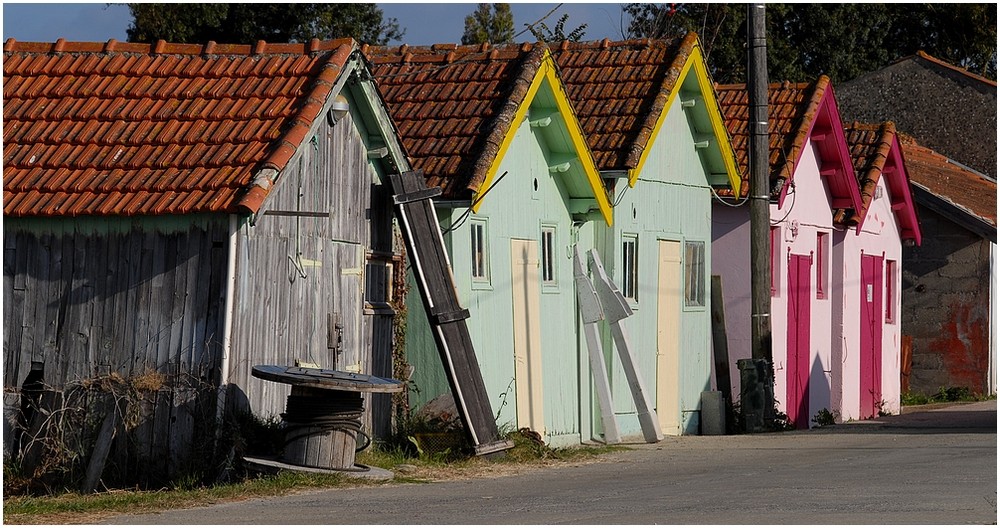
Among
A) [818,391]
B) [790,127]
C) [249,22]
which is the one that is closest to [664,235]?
[790,127]

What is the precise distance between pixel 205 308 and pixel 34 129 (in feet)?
8.76

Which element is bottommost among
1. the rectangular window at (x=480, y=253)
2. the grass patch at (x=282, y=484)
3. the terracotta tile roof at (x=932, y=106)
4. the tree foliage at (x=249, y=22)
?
the grass patch at (x=282, y=484)

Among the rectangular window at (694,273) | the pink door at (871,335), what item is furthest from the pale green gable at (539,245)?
the pink door at (871,335)

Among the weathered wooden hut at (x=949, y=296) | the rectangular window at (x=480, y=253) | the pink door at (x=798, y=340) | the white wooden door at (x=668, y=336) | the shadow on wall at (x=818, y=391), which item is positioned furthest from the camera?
the weathered wooden hut at (x=949, y=296)

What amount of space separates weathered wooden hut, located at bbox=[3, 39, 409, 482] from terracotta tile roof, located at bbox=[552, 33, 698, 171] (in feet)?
13.6

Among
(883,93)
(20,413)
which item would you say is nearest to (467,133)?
(20,413)

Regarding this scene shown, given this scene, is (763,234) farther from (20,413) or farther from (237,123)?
(20,413)

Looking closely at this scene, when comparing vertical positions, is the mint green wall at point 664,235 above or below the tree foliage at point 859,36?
below

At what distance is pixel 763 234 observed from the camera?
21.2m

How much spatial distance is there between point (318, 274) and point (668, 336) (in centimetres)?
715

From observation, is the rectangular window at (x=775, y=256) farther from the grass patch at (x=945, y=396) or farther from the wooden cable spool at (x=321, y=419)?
the wooden cable spool at (x=321, y=419)

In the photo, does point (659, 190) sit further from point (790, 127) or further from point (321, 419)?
point (321, 419)

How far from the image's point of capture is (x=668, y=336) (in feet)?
69.9

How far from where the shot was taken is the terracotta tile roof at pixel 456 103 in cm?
1673
